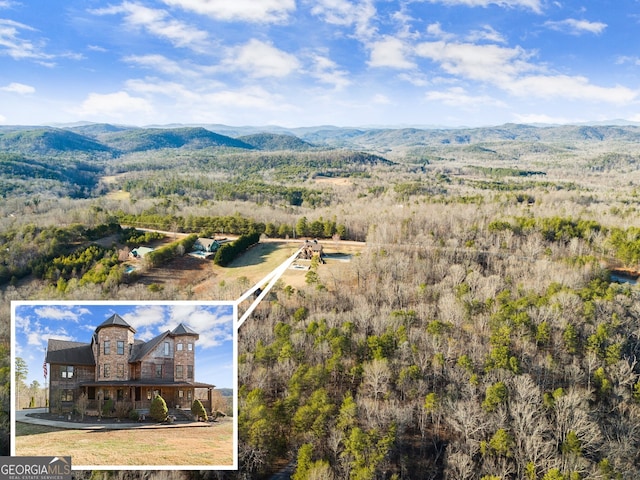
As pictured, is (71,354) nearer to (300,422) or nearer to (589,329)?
(300,422)

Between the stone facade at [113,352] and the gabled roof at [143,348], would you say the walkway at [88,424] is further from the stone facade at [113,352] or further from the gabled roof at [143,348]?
the gabled roof at [143,348]

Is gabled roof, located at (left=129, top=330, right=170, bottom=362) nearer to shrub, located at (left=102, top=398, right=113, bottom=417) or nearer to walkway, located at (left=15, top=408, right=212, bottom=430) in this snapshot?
shrub, located at (left=102, top=398, right=113, bottom=417)

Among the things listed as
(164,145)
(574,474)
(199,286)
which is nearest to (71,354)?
(574,474)

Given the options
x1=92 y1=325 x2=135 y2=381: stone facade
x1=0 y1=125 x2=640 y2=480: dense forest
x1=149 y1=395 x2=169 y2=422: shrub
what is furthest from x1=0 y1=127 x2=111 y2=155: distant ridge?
x1=149 y1=395 x2=169 y2=422: shrub

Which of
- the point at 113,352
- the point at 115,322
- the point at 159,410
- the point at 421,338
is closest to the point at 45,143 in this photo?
the point at 421,338

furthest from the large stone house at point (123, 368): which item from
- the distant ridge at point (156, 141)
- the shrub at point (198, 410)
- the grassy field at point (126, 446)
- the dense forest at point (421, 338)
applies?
the distant ridge at point (156, 141)

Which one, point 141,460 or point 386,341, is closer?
point 141,460
